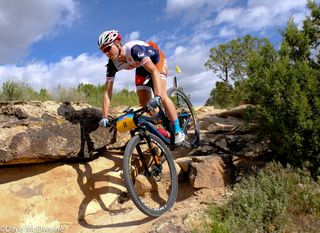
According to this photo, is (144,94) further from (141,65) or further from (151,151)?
(151,151)

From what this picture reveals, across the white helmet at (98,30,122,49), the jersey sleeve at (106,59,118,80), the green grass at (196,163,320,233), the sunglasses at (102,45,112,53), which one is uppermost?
the white helmet at (98,30,122,49)

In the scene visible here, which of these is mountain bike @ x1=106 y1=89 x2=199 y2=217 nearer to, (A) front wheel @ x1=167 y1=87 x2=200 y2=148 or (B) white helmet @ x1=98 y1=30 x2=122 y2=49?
(A) front wheel @ x1=167 y1=87 x2=200 y2=148

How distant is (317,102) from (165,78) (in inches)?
87.7

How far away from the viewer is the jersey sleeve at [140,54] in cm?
510

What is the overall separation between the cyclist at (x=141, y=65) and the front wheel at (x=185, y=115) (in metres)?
0.75

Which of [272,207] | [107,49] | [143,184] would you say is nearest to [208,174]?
[143,184]

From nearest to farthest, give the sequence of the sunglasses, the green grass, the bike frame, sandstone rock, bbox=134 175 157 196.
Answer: the green grass
the bike frame
the sunglasses
sandstone rock, bbox=134 175 157 196

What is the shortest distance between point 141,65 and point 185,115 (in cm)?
147

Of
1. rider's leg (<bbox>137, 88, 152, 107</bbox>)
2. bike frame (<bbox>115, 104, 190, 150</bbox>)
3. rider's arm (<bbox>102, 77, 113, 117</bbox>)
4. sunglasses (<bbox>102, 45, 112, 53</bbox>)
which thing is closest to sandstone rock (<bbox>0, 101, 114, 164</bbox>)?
rider's arm (<bbox>102, 77, 113, 117</bbox>)

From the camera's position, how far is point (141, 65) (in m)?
5.29

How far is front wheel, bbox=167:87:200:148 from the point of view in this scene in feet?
20.6

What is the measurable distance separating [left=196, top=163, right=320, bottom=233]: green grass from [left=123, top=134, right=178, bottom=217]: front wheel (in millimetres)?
797

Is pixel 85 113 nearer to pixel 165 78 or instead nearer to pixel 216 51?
pixel 165 78

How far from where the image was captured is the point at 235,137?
6.48 m
